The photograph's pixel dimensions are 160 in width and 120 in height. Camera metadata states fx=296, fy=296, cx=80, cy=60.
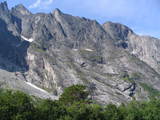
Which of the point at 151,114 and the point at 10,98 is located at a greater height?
the point at 10,98

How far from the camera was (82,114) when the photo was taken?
7275 centimetres

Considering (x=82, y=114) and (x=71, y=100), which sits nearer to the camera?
(x=82, y=114)

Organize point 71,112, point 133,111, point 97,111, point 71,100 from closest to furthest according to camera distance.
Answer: point 71,112
point 97,111
point 133,111
point 71,100

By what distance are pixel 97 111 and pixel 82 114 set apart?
608cm

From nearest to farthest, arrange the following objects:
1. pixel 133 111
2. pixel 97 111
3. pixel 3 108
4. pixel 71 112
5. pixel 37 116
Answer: pixel 3 108 < pixel 37 116 < pixel 71 112 < pixel 97 111 < pixel 133 111

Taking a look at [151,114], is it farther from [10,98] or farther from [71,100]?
[10,98]

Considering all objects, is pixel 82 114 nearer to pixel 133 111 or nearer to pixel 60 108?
pixel 60 108

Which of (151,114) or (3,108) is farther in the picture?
(151,114)

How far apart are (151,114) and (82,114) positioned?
26.0m

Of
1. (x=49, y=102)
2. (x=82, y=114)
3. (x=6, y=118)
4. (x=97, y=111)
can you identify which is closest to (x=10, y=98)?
(x=6, y=118)

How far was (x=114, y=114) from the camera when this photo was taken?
8131cm

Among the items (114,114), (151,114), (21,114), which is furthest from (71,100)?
(21,114)

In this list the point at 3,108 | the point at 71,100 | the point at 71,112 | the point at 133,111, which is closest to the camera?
the point at 3,108

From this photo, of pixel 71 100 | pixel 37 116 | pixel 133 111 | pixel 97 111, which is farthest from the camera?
pixel 71 100
